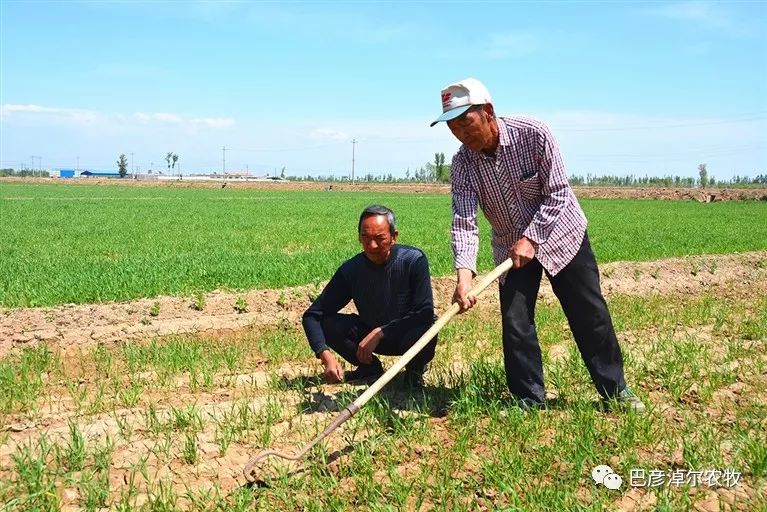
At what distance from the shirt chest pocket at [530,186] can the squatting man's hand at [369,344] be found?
128 cm

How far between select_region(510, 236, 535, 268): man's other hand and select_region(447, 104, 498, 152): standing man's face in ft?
2.00

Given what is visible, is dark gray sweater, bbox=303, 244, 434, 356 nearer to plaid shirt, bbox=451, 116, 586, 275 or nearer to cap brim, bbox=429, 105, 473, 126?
plaid shirt, bbox=451, 116, 586, 275

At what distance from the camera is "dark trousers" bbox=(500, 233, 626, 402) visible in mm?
4062

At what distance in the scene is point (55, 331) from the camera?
6562mm

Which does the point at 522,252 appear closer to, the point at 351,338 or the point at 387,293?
the point at 387,293

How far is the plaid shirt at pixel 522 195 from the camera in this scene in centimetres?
396

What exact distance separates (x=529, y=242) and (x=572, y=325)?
2.07 ft

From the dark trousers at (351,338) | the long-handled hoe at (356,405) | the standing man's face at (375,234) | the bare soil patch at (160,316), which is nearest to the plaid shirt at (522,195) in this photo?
the long-handled hoe at (356,405)

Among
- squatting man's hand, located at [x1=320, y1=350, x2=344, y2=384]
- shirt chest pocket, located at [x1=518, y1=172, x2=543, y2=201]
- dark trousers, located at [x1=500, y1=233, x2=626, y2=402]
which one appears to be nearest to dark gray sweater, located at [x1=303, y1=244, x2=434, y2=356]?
squatting man's hand, located at [x1=320, y1=350, x2=344, y2=384]

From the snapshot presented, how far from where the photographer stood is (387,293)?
178 inches

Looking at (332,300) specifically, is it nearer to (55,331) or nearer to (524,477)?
(524,477)

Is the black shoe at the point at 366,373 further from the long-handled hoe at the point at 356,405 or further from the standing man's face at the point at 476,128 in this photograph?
the standing man's face at the point at 476,128

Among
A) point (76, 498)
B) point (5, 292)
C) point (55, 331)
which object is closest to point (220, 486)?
point (76, 498)

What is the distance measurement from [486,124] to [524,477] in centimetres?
191
